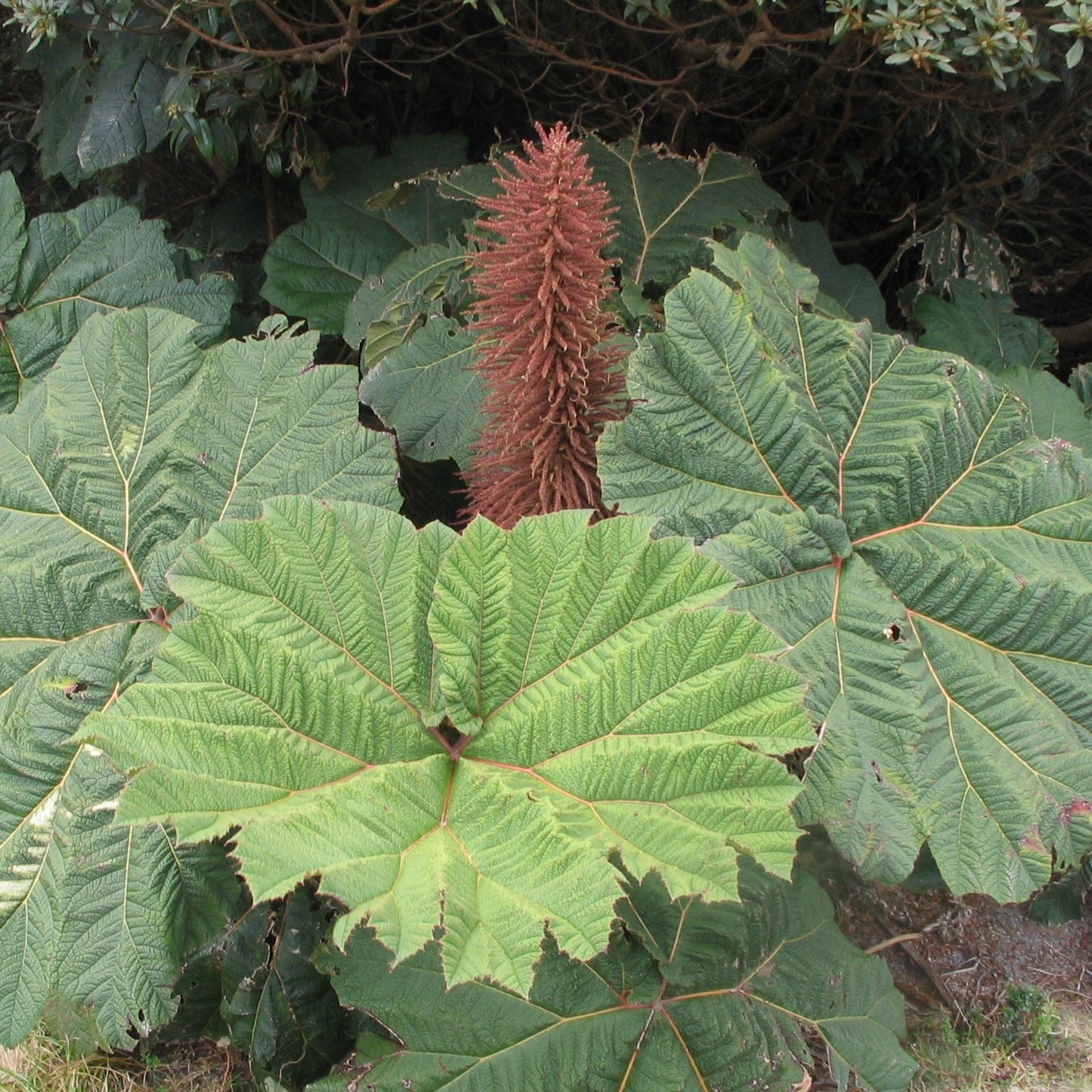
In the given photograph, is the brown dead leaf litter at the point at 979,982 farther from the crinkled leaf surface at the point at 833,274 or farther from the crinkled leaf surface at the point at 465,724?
the crinkled leaf surface at the point at 833,274

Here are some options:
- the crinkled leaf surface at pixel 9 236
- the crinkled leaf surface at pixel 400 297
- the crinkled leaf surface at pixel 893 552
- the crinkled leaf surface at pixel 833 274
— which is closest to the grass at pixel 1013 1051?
the crinkled leaf surface at pixel 893 552

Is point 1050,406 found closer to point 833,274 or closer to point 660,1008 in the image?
point 833,274

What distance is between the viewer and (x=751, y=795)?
119 cm

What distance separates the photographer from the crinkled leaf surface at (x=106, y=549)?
55.3 inches

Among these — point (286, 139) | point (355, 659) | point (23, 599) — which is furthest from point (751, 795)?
point (286, 139)

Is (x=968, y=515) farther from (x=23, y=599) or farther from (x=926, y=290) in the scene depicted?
(x=23, y=599)

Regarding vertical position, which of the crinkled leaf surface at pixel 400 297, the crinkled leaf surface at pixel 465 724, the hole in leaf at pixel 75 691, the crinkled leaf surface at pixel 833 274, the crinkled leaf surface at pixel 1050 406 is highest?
the crinkled leaf surface at pixel 833 274

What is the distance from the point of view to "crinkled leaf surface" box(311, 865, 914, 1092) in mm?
1540

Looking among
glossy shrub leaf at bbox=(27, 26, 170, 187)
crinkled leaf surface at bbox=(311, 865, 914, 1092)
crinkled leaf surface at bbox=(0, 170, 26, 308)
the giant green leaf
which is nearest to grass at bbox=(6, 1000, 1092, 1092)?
crinkled leaf surface at bbox=(311, 865, 914, 1092)

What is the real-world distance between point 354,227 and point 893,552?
5.56 feet

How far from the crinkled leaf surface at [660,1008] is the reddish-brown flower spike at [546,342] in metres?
0.69

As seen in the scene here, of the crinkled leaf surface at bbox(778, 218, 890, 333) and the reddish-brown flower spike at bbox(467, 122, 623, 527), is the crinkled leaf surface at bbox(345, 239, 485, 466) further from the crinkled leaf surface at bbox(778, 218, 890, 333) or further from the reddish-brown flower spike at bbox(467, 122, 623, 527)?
the crinkled leaf surface at bbox(778, 218, 890, 333)

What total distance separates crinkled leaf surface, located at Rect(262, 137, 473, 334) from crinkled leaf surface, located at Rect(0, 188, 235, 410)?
0.63 ft

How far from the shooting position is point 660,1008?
165 centimetres
